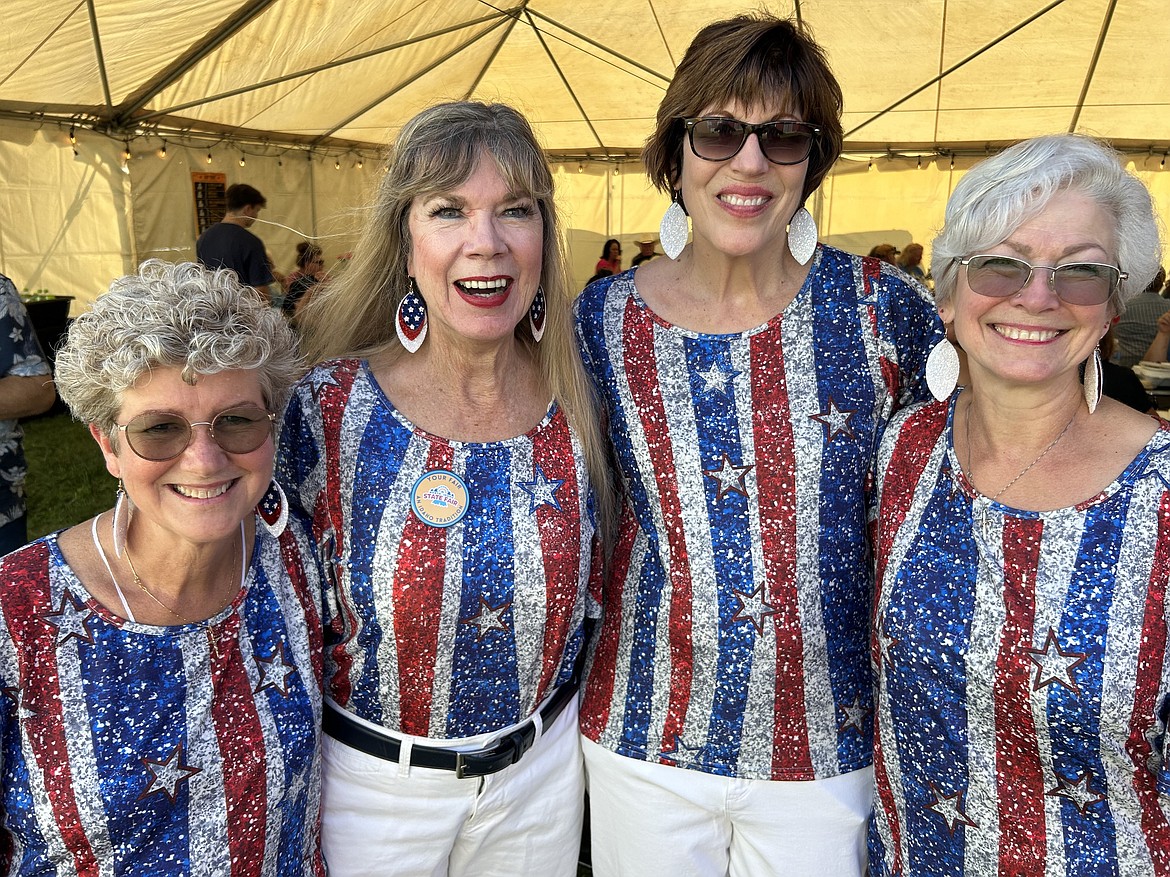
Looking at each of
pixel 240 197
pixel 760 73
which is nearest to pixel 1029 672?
pixel 760 73

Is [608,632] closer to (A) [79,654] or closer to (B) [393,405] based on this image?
(B) [393,405]

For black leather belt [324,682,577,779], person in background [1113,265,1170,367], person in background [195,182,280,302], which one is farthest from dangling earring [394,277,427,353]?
person in background [1113,265,1170,367]

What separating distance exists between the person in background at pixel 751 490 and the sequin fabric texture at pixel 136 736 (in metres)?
0.77

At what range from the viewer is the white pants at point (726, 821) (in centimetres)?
189

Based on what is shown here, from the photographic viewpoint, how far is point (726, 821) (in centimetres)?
197

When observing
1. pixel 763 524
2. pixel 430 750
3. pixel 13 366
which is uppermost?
pixel 13 366

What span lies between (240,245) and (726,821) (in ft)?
21.6

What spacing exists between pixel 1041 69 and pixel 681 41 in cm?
353

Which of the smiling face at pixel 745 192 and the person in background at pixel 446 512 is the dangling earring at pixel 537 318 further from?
the smiling face at pixel 745 192

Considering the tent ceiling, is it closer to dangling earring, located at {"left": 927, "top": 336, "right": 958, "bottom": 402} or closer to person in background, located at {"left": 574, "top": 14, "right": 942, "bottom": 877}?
person in background, located at {"left": 574, "top": 14, "right": 942, "bottom": 877}

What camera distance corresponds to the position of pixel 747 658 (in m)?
1.83

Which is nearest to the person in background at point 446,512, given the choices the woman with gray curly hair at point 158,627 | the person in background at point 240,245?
the woman with gray curly hair at point 158,627

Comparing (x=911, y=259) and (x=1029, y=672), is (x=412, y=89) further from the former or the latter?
(x=1029, y=672)

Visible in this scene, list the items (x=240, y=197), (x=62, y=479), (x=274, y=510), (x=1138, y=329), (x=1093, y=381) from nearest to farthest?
(x=1093, y=381), (x=274, y=510), (x=1138, y=329), (x=62, y=479), (x=240, y=197)
